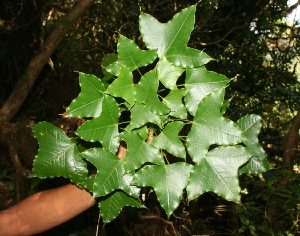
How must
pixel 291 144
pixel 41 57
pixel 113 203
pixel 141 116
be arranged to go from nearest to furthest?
pixel 141 116 < pixel 113 203 < pixel 291 144 < pixel 41 57

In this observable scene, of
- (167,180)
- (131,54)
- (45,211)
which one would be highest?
(131,54)

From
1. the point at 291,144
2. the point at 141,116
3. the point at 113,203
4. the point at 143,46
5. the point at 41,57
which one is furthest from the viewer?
the point at 143,46

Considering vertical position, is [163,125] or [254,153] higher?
[163,125]

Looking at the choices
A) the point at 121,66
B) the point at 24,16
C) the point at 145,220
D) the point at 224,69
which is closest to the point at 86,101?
the point at 121,66

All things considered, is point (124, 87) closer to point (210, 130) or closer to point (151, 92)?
point (151, 92)

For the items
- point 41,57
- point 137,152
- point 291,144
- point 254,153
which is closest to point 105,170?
point 137,152

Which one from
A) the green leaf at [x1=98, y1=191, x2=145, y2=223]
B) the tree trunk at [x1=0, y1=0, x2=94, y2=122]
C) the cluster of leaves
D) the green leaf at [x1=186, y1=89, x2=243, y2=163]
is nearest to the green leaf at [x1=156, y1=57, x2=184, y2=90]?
the cluster of leaves

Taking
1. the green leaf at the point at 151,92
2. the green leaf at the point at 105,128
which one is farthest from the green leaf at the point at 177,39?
the green leaf at the point at 105,128
